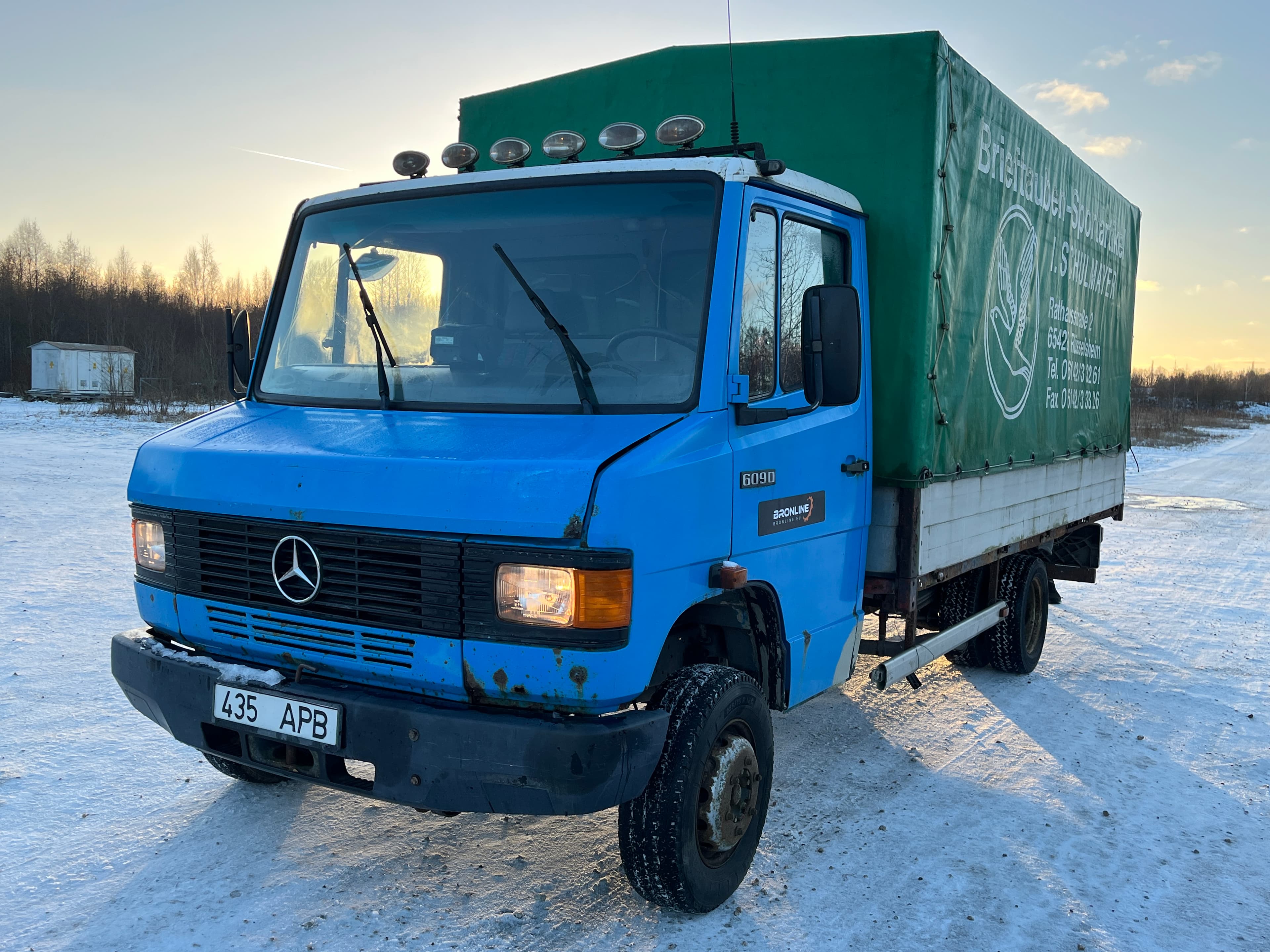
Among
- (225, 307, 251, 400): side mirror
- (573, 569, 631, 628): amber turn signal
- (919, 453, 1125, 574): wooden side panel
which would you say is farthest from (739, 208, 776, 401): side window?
(225, 307, 251, 400): side mirror

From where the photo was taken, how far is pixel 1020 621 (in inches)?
263

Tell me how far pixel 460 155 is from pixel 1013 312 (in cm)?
336

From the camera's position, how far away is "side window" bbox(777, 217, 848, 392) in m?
3.78

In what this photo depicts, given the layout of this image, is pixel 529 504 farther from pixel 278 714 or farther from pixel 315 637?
pixel 278 714

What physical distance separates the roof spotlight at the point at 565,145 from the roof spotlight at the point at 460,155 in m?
0.51

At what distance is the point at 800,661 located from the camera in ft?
13.1

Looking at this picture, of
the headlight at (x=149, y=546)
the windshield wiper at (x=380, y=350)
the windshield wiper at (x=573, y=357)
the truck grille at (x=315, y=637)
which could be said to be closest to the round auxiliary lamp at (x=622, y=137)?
the windshield wiper at (x=573, y=357)

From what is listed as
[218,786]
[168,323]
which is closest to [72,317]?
[168,323]

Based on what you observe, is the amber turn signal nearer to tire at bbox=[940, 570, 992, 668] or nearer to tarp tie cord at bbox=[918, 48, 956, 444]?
tarp tie cord at bbox=[918, 48, 956, 444]

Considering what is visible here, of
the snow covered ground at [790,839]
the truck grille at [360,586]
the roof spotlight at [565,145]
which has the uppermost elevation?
the roof spotlight at [565,145]

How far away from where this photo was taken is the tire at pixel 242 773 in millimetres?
4281

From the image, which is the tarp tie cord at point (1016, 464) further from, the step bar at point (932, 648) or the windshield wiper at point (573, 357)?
the windshield wiper at point (573, 357)

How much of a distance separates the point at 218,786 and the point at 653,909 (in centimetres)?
214

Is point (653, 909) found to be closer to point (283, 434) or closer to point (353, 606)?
point (353, 606)
